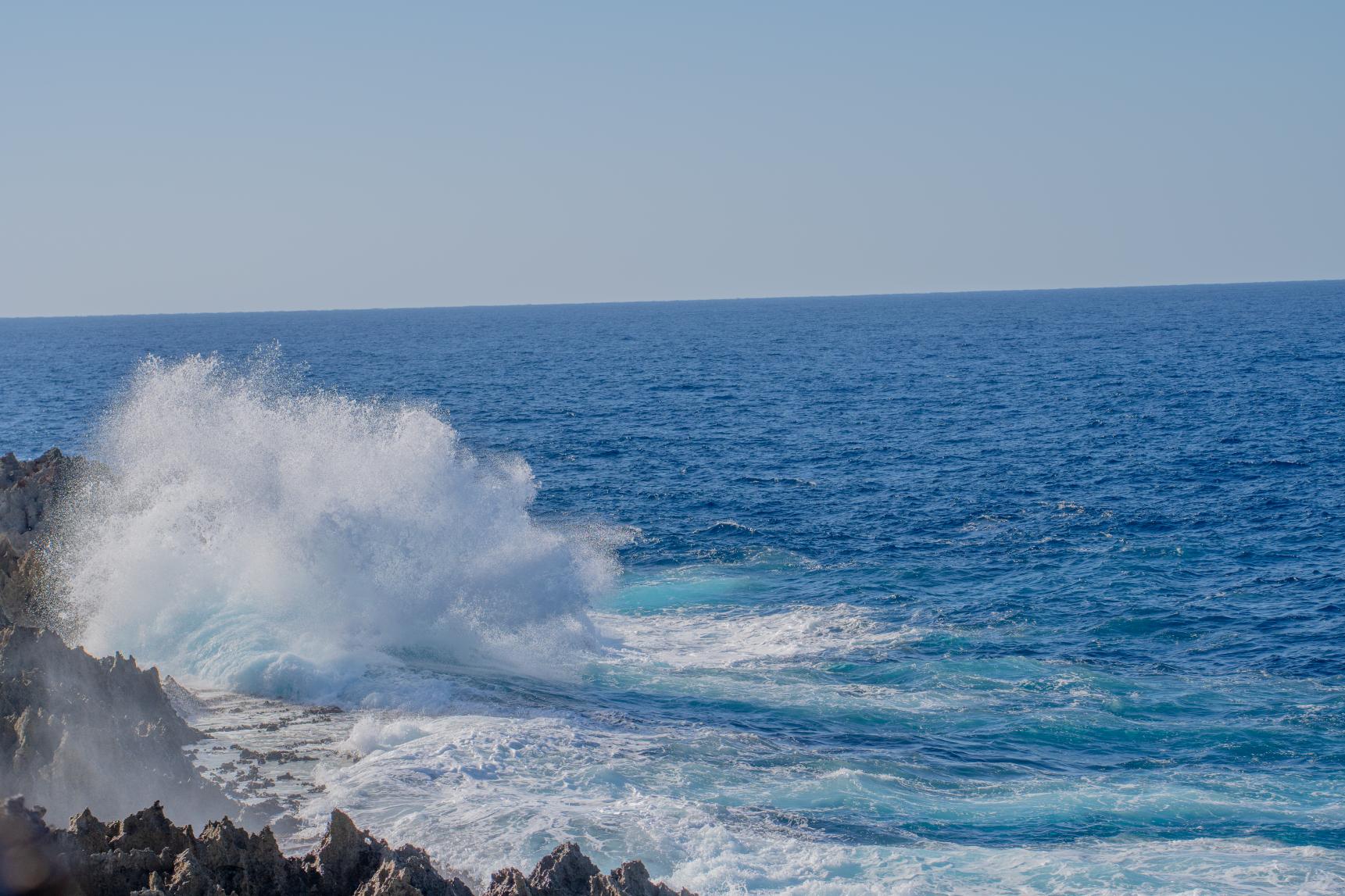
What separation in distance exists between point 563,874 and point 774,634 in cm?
1425

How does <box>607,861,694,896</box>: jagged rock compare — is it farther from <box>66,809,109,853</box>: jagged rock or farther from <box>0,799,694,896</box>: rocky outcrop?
<box>66,809,109,853</box>: jagged rock

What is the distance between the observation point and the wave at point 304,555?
22.3 m

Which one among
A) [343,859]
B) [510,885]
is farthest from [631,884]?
[343,859]

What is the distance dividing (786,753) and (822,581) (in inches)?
458

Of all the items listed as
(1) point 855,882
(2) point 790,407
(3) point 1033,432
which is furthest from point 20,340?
(1) point 855,882

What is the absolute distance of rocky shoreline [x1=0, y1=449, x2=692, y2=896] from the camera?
10.5 metres

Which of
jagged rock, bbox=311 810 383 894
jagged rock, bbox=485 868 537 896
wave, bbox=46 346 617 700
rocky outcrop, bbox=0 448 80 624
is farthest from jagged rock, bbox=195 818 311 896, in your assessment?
rocky outcrop, bbox=0 448 80 624

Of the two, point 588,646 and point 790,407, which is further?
point 790,407

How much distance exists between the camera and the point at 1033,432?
52438 millimetres

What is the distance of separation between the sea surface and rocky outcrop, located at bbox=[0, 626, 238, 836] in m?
1.96

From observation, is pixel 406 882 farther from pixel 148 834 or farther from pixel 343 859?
pixel 148 834

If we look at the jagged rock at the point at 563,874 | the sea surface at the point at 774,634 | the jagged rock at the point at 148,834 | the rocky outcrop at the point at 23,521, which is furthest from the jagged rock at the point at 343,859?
the rocky outcrop at the point at 23,521

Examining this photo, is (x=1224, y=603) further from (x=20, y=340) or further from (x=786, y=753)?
(x=20, y=340)

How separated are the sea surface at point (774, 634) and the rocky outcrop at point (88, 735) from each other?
196 centimetres
